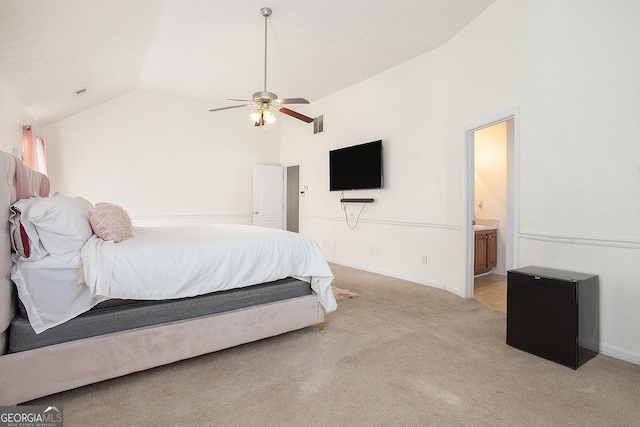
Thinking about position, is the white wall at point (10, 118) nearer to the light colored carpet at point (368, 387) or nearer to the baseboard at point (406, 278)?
the light colored carpet at point (368, 387)

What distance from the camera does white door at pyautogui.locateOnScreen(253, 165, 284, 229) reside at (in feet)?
21.9

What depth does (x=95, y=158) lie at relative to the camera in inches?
205

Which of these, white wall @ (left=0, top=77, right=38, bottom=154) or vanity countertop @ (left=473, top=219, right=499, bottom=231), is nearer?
white wall @ (left=0, top=77, right=38, bottom=154)

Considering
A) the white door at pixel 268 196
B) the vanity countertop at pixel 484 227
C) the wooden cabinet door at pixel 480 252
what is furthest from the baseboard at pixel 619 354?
the white door at pixel 268 196

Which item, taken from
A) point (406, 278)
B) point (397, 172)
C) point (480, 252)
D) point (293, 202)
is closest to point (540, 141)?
point (397, 172)

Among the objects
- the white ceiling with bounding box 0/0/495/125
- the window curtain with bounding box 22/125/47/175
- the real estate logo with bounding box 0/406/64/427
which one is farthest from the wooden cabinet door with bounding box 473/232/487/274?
the window curtain with bounding box 22/125/47/175

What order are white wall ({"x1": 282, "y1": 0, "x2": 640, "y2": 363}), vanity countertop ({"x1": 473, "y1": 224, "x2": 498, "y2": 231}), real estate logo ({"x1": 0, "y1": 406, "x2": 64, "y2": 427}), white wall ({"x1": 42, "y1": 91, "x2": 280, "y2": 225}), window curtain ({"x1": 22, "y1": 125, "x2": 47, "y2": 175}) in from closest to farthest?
real estate logo ({"x1": 0, "y1": 406, "x2": 64, "y2": 427}), white wall ({"x1": 282, "y1": 0, "x2": 640, "y2": 363}), window curtain ({"x1": 22, "y1": 125, "x2": 47, "y2": 175}), vanity countertop ({"x1": 473, "y1": 224, "x2": 498, "y2": 231}), white wall ({"x1": 42, "y1": 91, "x2": 280, "y2": 225})

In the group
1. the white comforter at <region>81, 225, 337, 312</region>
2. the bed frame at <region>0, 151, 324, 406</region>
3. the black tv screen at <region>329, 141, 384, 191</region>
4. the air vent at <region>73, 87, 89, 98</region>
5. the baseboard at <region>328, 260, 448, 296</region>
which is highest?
the air vent at <region>73, 87, 89, 98</region>

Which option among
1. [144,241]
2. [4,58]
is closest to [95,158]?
[4,58]

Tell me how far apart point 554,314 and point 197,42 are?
4456 millimetres

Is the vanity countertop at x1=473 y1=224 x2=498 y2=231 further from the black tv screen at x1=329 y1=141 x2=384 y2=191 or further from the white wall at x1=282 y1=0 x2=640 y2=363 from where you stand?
the black tv screen at x1=329 y1=141 x2=384 y2=191

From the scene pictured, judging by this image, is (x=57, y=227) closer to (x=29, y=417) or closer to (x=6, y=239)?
(x=6, y=239)

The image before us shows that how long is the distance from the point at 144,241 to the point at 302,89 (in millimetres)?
4167

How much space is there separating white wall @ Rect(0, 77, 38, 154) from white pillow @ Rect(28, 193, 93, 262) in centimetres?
202
